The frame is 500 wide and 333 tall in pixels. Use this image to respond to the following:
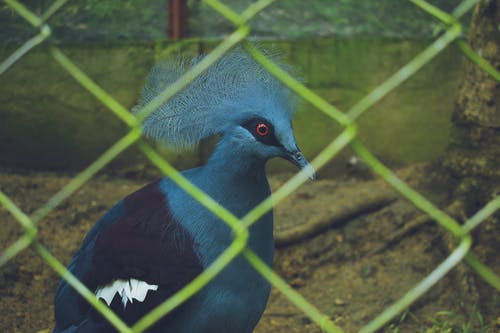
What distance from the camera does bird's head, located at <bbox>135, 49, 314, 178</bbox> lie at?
238cm

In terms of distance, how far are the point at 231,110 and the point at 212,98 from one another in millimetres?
81

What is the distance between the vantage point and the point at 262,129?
94.3 inches

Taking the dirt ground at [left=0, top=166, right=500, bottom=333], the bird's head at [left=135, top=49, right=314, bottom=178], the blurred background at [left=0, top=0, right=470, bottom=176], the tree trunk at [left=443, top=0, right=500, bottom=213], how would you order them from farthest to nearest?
the blurred background at [left=0, top=0, right=470, bottom=176], the dirt ground at [left=0, top=166, right=500, bottom=333], the tree trunk at [left=443, top=0, right=500, bottom=213], the bird's head at [left=135, top=49, right=314, bottom=178]

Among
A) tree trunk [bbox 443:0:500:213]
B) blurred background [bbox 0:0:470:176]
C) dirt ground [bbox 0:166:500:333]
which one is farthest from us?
blurred background [bbox 0:0:470:176]

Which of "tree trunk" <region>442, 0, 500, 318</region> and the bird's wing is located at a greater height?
"tree trunk" <region>442, 0, 500, 318</region>

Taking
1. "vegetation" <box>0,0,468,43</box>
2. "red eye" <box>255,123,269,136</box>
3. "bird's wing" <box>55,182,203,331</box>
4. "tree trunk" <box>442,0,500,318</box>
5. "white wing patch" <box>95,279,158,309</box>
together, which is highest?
"vegetation" <box>0,0,468,43</box>

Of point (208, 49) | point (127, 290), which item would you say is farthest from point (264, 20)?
point (127, 290)

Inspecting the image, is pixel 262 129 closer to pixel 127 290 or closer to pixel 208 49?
pixel 127 290

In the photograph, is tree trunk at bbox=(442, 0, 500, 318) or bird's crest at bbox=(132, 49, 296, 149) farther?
tree trunk at bbox=(442, 0, 500, 318)

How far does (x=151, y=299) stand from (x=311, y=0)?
2.56 metres

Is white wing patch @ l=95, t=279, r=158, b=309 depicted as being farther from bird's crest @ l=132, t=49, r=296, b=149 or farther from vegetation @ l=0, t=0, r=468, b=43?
vegetation @ l=0, t=0, r=468, b=43

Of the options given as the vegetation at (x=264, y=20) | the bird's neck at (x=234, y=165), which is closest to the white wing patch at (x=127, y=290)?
the bird's neck at (x=234, y=165)

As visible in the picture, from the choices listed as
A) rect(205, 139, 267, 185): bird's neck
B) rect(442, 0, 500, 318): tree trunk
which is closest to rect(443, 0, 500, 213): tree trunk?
rect(442, 0, 500, 318): tree trunk

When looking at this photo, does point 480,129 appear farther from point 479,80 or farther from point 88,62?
point 88,62
